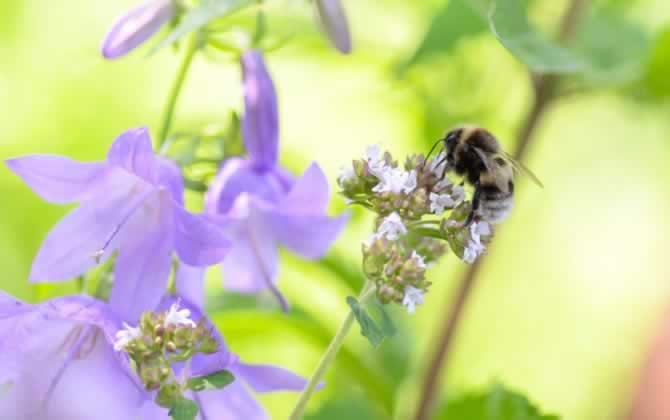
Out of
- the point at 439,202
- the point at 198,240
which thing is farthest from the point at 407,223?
the point at 198,240

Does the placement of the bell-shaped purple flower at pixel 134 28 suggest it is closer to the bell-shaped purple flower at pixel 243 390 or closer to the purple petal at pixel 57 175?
the purple petal at pixel 57 175

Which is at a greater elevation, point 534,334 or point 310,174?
point 310,174

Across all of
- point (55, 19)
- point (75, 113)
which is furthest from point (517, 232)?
point (55, 19)

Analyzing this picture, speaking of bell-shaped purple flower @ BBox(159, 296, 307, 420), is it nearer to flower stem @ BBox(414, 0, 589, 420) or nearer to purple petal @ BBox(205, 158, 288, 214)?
purple petal @ BBox(205, 158, 288, 214)

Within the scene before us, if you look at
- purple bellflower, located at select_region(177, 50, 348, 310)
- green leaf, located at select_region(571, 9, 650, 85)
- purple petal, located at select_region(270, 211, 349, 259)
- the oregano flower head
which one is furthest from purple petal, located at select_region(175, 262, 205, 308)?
green leaf, located at select_region(571, 9, 650, 85)

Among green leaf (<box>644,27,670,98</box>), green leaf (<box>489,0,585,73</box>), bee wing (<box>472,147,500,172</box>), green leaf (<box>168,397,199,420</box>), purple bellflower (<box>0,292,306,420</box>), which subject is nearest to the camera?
green leaf (<box>168,397,199,420</box>)

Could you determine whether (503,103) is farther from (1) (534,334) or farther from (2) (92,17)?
(2) (92,17)

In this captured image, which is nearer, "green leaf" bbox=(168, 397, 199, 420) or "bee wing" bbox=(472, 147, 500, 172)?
"green leaf" bbox=(168, 397, 199, 420)
